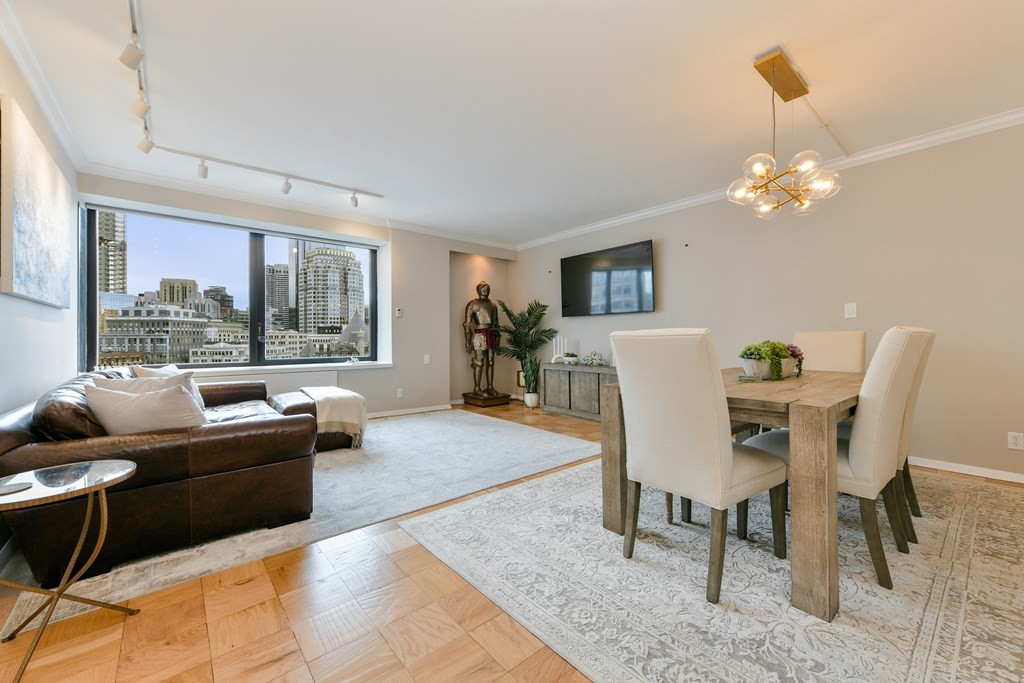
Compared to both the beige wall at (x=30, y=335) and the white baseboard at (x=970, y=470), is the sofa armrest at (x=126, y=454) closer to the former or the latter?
the beige wall at (x=30, y=335)

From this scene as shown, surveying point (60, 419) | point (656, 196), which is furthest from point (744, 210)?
point (60, 419)

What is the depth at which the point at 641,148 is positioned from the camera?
316 cm

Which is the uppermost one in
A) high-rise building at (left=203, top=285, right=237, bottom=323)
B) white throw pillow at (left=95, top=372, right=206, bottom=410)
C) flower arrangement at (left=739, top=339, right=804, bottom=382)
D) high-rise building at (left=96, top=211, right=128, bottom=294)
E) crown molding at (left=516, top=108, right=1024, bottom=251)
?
crown molding at (left=516, top=108, right=1024, bottom=251)

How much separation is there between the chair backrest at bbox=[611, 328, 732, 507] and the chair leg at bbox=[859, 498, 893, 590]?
576 mm

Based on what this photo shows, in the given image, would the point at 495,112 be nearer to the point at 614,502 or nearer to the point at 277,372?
the point at 614,502

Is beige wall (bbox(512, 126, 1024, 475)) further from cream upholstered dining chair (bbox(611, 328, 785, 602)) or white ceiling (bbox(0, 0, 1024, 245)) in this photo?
cream upholstered dining chair (bbox(611, 328, 785, 602))

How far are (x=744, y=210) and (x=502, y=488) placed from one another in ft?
11.4

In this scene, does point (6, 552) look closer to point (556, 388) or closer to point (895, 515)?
point (895, 515)

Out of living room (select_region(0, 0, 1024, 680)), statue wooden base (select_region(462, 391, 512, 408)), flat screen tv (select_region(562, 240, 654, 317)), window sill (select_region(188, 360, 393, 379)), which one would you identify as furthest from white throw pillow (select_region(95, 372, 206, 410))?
flat screen tv (select_region(562, 240, 654, 317))

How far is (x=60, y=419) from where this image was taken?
1.67m

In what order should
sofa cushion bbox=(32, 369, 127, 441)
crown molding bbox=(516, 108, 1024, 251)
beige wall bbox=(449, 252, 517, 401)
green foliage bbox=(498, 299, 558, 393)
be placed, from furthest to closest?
1. beige wall bbox=(449, 252, 517, 401)
2. green foliage bbox=(498, 299, 558, 393)
3. crown molding bbox=(516, 108, 1024, 251)
4. sofa cushion bbox=(32, 369, 127, 441)

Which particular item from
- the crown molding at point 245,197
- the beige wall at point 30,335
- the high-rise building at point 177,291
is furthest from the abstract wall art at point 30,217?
the high-rise building at point 177,291

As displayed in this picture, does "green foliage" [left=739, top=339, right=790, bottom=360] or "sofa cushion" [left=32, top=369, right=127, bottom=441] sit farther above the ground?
"green foliage" [left=739, top=339, right=790, bottom=360]

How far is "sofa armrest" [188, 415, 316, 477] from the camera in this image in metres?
1.88
